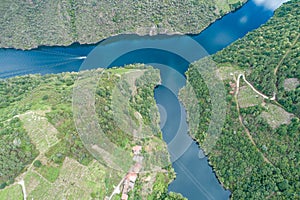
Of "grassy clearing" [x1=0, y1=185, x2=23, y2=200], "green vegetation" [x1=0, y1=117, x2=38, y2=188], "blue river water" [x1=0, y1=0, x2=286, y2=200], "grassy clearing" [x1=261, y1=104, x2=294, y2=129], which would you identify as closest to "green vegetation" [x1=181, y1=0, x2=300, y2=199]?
"grassy clearing" [x1=261, y1=104, x2=294, y2=129]

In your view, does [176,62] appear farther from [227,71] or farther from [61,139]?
[61,139]

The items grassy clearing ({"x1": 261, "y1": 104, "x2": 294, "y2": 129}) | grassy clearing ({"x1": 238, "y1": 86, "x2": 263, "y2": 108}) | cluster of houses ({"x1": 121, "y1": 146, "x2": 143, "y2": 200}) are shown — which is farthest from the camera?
grassy clearing ({"x1": 238, "y1": 86, "x2": 263, "y2": 108})

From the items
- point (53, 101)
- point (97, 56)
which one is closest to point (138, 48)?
point (97, 56)

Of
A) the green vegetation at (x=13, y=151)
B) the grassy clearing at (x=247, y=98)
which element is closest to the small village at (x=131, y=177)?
the green vegetation at (x=13, y=151)

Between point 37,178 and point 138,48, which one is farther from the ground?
point 138,48

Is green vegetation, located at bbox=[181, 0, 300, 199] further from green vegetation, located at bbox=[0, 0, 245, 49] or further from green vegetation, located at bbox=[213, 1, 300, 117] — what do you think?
green vegetation, located at bbox=[0, 0, 245, 49]

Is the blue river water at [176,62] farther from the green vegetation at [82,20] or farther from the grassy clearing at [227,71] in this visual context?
the grassy clearing at [227,71]

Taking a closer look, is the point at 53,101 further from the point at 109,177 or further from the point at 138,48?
the point at 138,48
